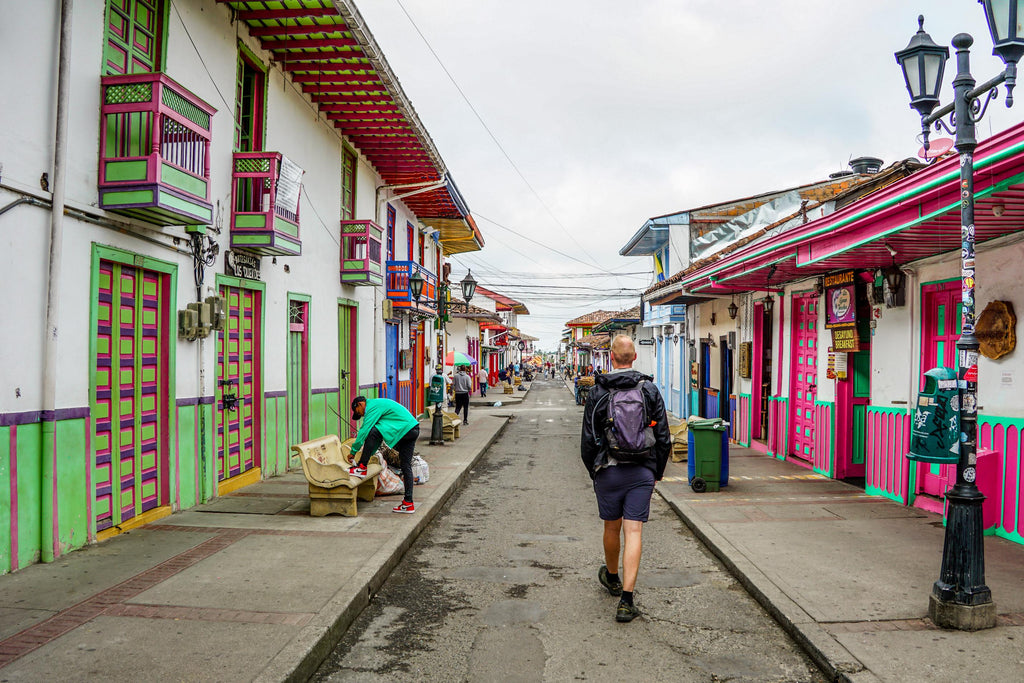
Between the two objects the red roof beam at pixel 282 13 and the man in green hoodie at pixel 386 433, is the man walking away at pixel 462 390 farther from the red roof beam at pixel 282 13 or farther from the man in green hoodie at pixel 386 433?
the red roof beam at pixel 282 13

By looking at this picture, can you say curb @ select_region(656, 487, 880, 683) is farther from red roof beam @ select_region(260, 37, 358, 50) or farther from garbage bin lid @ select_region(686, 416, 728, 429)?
red roof beam @ select_region(260, 37, 358, 50)

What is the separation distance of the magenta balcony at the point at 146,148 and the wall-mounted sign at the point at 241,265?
72.8 inches

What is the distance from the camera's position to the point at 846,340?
9836 mm

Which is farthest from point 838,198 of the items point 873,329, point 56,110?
point 56,110

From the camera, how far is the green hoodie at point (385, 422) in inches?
296

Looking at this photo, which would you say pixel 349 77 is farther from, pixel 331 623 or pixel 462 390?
pixel 462 390

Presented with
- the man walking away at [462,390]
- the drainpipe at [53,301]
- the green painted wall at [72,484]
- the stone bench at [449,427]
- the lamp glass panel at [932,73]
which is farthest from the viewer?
the man walking away at [462,390]

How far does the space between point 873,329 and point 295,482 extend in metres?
7.67

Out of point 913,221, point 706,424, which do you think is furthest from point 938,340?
point 706,424

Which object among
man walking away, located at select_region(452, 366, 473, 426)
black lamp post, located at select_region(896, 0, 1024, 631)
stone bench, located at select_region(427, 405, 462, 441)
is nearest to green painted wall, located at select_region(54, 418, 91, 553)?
black lamp post, located at select_region(896, 0, 1024, 631)

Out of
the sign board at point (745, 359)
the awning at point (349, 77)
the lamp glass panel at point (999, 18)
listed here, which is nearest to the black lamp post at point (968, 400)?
the lamp glass panel at point (999, 18)

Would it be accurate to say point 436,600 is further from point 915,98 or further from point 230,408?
point 915,98

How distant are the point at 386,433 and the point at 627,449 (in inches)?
136

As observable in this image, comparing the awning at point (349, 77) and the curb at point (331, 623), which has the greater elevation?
the awning at point (349, 77)
